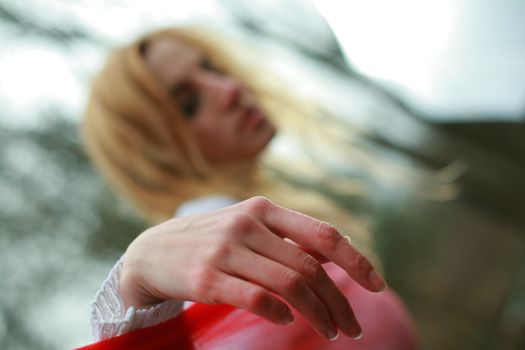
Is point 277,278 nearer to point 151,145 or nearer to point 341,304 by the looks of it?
point 341,304

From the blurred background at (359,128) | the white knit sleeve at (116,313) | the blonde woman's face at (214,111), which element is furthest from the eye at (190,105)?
the white knit sleeve at (116,313)

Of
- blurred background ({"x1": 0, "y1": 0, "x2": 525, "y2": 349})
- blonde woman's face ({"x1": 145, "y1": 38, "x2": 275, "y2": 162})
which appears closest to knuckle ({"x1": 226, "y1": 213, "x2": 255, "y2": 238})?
blurred background ({"x1": 0, "y1": 0, "x2": 525, "y2": 349})

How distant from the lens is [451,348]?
1.69 metres

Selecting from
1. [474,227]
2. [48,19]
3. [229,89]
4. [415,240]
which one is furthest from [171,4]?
[474,227]

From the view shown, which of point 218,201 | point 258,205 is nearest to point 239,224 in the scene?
point 258,205

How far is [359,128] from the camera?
1.57 m

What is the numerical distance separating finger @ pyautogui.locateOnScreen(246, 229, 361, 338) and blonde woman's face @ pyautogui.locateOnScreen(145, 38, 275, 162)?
0.47 m

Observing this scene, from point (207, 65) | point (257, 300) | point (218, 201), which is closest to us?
point (257, 300)

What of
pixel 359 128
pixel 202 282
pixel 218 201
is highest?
pixel 202 282

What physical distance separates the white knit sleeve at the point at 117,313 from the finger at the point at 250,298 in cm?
8

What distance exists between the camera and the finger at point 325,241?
24 cm

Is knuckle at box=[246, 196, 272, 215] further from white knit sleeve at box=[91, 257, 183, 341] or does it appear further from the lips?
the lips

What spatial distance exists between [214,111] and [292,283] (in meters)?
0.50

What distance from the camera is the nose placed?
700mm
